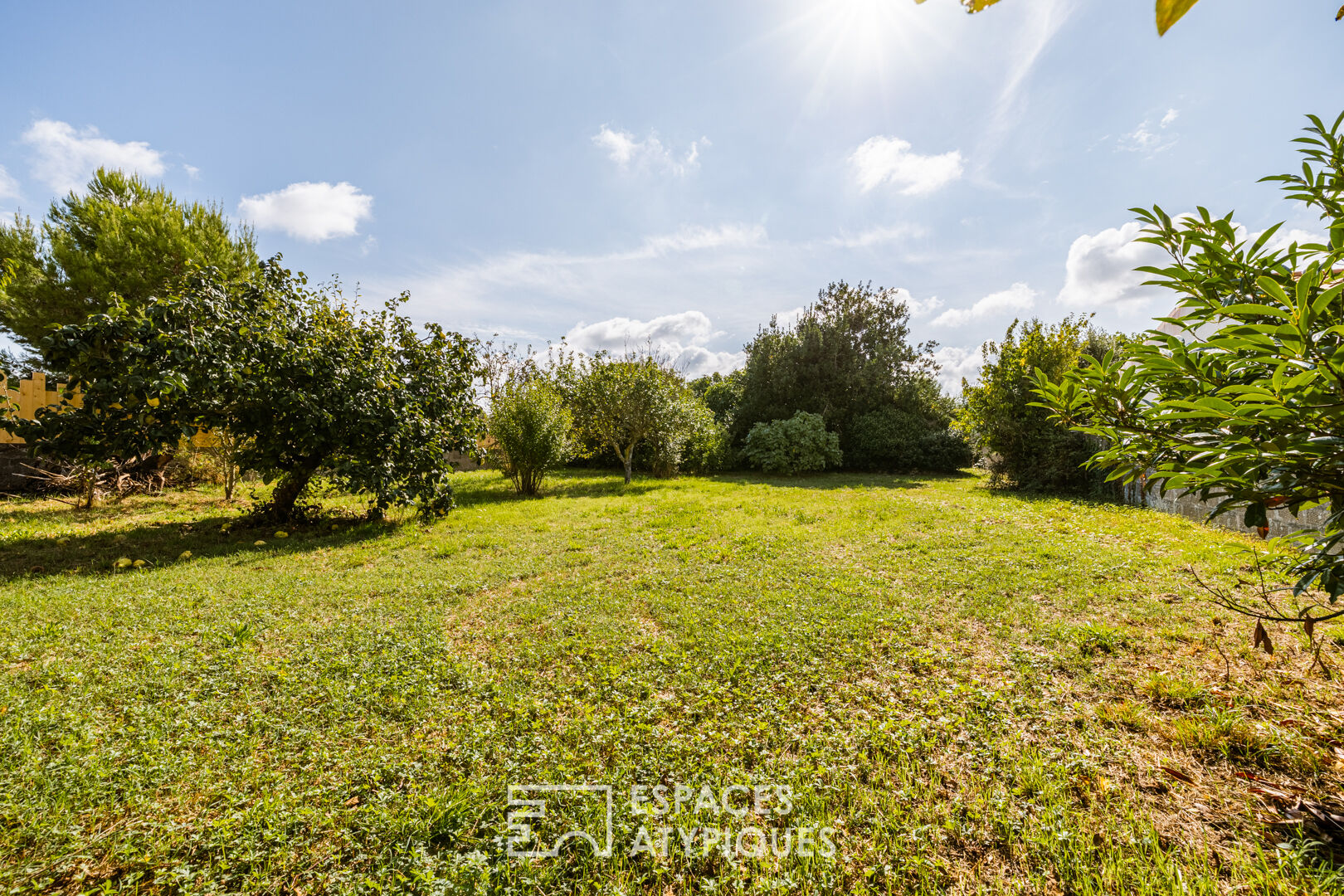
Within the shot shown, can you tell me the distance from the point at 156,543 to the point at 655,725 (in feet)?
25.8

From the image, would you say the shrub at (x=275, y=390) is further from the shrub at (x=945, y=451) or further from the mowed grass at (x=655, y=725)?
the shrub at (x=945, y=451)

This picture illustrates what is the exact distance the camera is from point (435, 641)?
A: 12.3 feet

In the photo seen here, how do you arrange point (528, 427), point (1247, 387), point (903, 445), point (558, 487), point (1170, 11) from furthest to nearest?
point (903, 445), point (558, 487), point (528, 427), point (1247, 387), point (1170, 11)

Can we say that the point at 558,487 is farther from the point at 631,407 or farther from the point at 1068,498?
the point at 1068,498

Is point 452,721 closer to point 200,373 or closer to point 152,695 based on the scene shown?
point 152,695

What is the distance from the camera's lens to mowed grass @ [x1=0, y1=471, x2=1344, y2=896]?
191 centimetres

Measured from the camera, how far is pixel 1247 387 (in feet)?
3.93

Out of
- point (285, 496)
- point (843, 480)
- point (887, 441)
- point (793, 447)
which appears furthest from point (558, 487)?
point (887, 441)

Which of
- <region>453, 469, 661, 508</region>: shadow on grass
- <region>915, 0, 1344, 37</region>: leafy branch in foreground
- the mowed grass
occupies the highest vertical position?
<region>915, 0, 1344, 37</region>: leafy branch in foreground

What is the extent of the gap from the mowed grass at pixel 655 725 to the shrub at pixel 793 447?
39.1 ft

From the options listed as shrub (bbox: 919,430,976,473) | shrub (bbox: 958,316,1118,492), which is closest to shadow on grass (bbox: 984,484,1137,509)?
shrub (bbox: 958,316,1118,492)

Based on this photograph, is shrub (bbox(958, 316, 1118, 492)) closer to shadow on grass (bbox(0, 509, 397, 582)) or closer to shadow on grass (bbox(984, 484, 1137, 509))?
shadow on grass (bbox(984, 484, 1137, 509))

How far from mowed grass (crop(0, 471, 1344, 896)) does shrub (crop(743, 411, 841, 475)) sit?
11925 mm

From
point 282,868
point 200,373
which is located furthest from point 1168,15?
point 200,373
